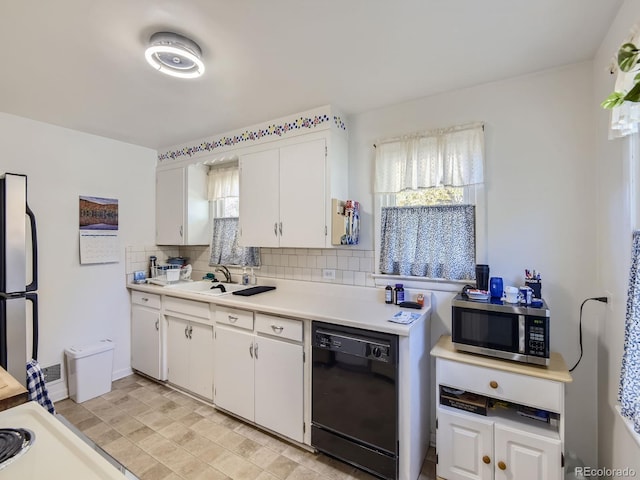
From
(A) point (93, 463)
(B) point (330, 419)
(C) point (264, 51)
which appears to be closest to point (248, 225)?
(C) point (264, 51)

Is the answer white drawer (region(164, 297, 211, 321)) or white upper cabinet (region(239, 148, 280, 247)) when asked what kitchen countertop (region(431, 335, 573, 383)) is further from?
Answer: white drawer (region(164, 297, 211, 321))

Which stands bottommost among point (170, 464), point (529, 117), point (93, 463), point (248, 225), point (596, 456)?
point (170, 464)

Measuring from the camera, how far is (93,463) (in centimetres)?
79

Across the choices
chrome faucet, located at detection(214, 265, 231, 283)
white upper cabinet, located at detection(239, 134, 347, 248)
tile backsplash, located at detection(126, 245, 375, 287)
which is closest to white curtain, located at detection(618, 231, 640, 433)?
tile backsplash, located at detection(126, 245, 375, 287)

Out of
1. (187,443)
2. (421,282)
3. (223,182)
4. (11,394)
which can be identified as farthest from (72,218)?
(421,282)

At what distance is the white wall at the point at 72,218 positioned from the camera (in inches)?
106

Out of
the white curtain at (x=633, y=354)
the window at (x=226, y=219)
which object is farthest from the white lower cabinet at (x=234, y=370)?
the white curtain at (x=633, y=354)

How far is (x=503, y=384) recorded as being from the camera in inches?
65.2

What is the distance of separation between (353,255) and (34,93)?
2.57 metres

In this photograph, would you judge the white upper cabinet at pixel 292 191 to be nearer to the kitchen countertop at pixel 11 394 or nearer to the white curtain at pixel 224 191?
the white curtain at pixel 224 191

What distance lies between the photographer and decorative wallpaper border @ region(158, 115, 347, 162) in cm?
248

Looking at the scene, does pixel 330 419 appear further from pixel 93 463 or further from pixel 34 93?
pixel 34 93

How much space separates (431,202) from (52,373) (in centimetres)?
353

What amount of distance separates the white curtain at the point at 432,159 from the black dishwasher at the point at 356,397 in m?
1.14
